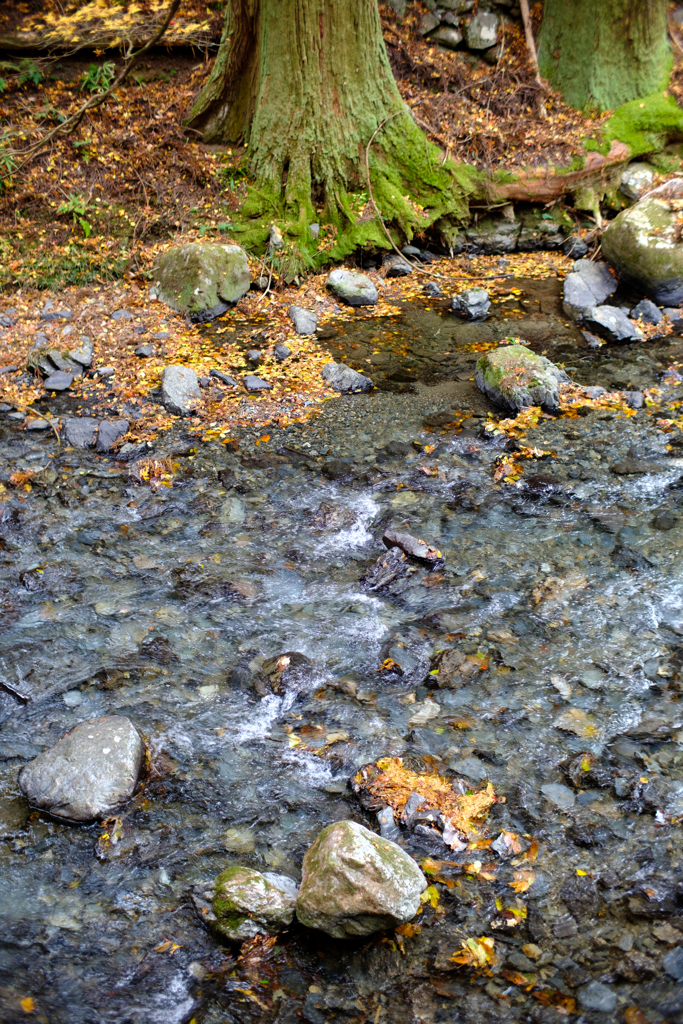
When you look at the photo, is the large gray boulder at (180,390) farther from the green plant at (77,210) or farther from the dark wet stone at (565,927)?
the dark wet stone at (565,927)

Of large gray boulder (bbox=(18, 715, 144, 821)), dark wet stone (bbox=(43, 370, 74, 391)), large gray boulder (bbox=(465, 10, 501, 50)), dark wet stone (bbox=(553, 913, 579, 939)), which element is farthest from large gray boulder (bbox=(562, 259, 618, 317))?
large gray boulder (bbox=(18, 715, 144, 821))

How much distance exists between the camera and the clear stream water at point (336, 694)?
257 centimetres

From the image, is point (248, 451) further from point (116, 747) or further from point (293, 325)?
point (116, 747)

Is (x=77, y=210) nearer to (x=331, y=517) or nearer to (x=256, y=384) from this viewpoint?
(x=256, y=384)

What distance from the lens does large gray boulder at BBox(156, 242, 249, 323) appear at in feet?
27.3

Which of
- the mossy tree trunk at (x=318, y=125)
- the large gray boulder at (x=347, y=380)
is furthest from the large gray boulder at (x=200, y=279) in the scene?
the large gray boulder at (x=347, y=380)

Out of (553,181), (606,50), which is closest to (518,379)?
(553,181)

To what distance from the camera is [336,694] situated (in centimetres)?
383

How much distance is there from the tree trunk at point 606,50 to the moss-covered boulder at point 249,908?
12911 millimetres

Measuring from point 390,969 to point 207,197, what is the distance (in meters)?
9.54

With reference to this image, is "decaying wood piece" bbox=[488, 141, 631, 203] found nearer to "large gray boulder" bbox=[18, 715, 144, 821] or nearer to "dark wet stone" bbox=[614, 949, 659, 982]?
"large gray boulder" bbox=[18, 715, 144, 821]

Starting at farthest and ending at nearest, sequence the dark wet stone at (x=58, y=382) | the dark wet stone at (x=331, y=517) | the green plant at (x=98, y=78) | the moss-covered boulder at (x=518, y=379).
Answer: the green plant at (x=98, y=78), the dark wet stone at (x=58, y=382), the moss-covered boulder at (x=518, y=379), the dark wet stone at (x=331, y=517)

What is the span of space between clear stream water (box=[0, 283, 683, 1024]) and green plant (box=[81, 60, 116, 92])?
6798mm

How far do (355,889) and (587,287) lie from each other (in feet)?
26.7
